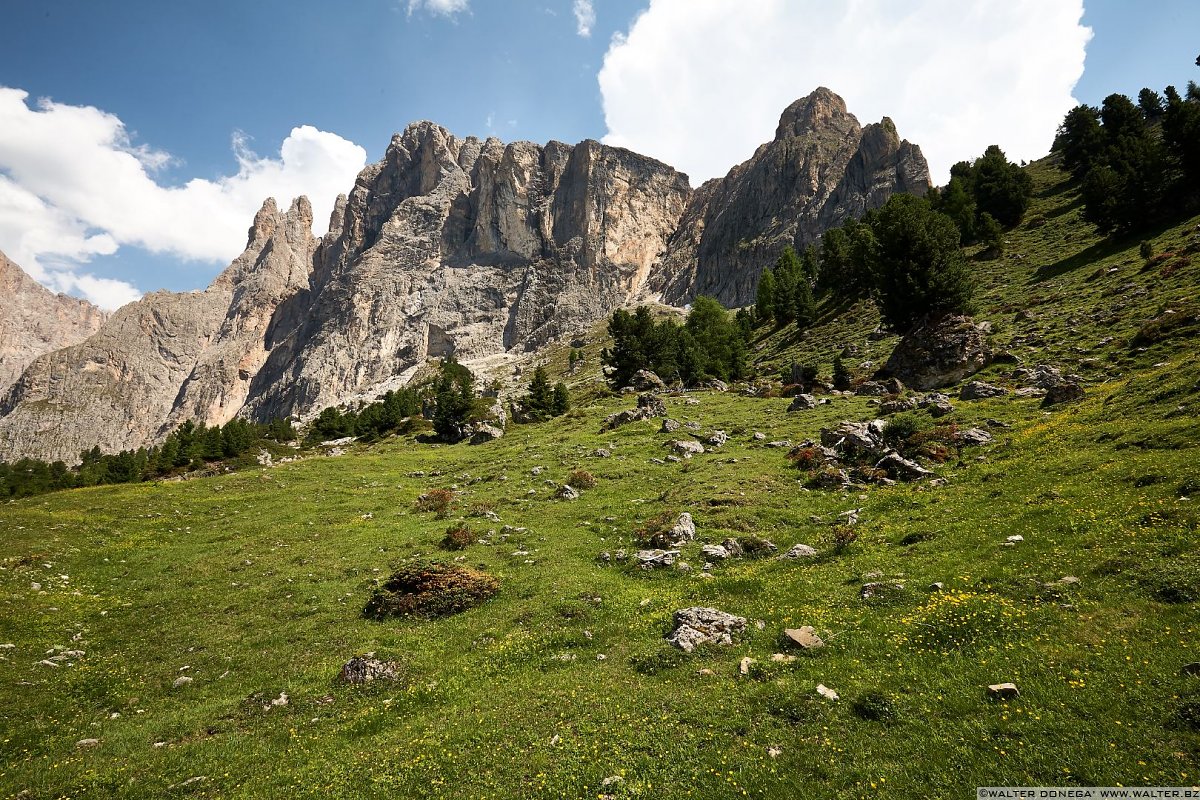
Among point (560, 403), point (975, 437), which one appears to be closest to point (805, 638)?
point (975, 437)

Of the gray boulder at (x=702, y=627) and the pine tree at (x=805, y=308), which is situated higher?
the pine tree at (x=805, y=308)

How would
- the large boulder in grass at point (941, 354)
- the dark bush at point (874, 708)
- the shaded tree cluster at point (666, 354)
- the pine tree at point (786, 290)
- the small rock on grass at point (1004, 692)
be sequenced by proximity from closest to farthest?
the small rock on grass at point (1004, 692)
the dark bush at point (874, 708)
the large boulder in grass at point (941, 354)
the shaded tree cluster at point (666, 354)
the pine tree at point (786, 290)

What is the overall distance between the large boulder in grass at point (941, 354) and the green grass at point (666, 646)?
37.3ft

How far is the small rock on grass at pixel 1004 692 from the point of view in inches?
369

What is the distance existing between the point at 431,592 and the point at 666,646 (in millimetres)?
9879

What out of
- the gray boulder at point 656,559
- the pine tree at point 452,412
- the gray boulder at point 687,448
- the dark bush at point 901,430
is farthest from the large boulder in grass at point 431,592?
the pine tree at point 452,412

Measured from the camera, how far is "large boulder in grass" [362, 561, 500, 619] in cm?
1914

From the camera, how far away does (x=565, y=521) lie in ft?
90.2

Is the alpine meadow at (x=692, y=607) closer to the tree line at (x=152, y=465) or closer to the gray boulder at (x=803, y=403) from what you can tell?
the gray boulder at (x=803, y=403)

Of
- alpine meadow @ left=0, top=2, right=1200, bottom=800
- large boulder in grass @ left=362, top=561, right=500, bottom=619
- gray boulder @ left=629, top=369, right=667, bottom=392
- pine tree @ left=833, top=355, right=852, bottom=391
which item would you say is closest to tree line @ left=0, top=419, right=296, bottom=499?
alpine meadow @ left=0, top=2, right=1200, bottom=800

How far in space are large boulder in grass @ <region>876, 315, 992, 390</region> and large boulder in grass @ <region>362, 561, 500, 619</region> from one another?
41694mm

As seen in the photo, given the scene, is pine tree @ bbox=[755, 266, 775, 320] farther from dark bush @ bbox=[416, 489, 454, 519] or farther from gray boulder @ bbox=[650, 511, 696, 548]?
gray boulder @ bbox=[650, 511, 696, 548]

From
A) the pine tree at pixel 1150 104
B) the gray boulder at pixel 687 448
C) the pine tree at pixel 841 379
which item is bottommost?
the gray boulder at pixel 687 448

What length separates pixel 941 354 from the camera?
1741 inches
